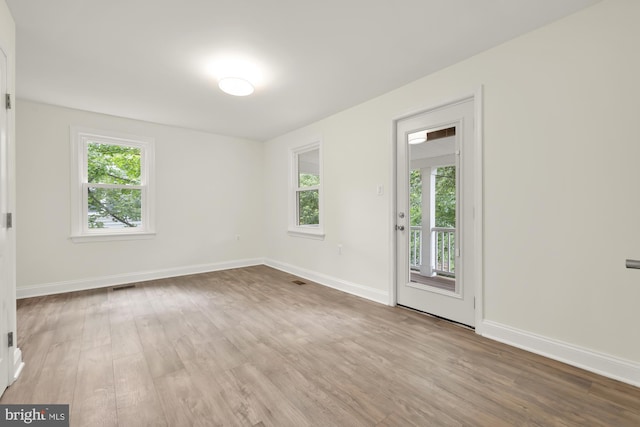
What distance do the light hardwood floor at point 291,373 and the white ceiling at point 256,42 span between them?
253cm

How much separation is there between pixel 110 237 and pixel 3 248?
268 cm

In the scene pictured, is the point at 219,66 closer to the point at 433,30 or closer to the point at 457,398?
the point at 433,30

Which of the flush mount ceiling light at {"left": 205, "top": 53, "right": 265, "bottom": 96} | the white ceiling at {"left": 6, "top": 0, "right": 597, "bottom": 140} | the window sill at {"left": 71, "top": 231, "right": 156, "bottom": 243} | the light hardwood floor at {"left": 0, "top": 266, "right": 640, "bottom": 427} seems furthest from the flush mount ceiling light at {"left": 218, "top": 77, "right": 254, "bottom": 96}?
the window sill at {"left": 71, "top": 231, "right": 156, "bottom": 243}

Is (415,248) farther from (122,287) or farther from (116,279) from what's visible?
(116,279)

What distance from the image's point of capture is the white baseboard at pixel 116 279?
3.63m

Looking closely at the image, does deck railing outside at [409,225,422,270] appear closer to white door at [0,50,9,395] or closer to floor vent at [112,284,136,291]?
white door at [0,50,9,395]

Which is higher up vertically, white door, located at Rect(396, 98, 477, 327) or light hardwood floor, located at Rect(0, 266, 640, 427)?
white door, located at Rect(396, 98, 477, 327)

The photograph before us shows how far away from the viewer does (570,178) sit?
6.61 feet

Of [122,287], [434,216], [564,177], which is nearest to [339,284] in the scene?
[434,216]

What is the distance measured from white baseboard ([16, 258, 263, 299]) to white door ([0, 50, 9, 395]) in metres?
2.52

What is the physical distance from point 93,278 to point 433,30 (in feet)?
16.9

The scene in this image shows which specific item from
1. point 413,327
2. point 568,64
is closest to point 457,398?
point 413,327

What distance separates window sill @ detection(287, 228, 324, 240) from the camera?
4352mm

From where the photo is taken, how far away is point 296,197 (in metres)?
5.00
